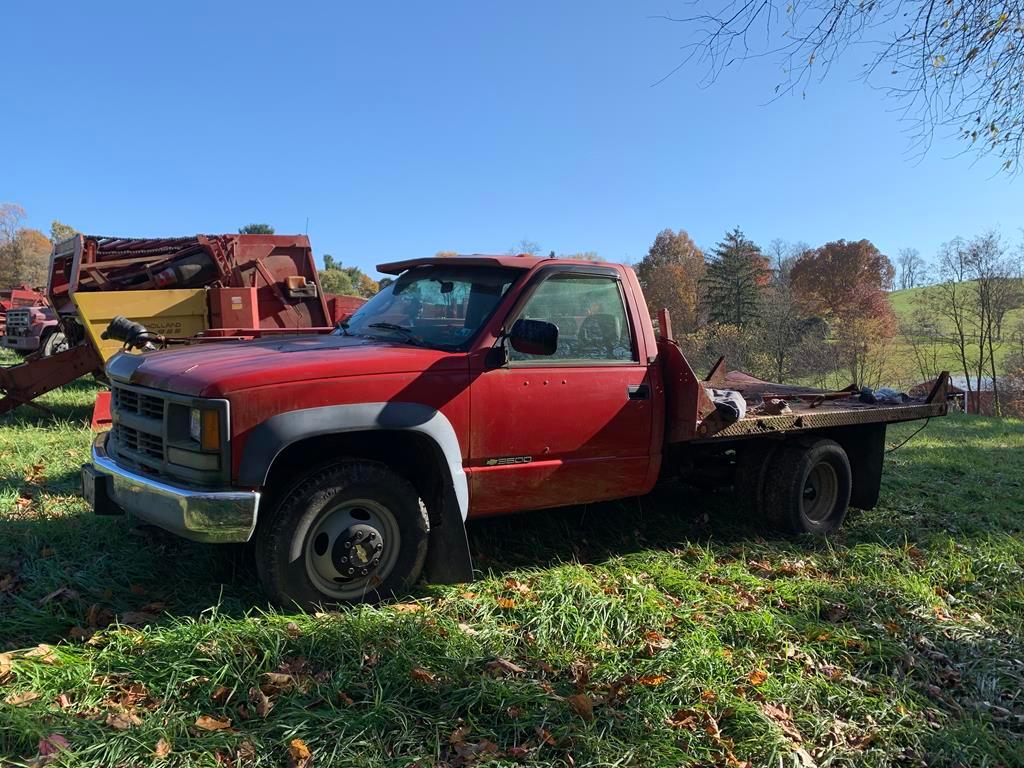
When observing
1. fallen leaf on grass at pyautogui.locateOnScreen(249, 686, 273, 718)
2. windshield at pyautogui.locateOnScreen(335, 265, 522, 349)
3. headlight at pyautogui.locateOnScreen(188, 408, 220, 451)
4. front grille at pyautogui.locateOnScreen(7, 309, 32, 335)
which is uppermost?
front grille at pyautogui.locateOnScreen(7, 309, 32, 335)

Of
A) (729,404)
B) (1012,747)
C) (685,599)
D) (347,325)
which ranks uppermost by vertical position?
(347,325)

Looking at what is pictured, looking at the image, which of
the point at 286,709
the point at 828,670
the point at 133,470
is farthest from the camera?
the point at 133,470

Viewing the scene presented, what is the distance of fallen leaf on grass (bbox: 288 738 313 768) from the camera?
8.05 ft

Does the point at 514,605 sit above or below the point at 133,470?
below

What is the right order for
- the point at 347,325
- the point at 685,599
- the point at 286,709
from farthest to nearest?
the point at 347,325 → the point at 685,599 → the point at 286,709

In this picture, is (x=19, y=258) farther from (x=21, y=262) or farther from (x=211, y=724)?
(x=211, y=724)

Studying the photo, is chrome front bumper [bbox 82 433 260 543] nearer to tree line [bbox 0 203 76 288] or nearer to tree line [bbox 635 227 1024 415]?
tree line [bbox 635 227 1024 415]

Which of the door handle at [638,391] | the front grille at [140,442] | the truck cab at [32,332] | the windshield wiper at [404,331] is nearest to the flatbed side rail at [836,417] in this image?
the door handle at [638,391]

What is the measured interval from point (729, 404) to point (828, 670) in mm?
1724

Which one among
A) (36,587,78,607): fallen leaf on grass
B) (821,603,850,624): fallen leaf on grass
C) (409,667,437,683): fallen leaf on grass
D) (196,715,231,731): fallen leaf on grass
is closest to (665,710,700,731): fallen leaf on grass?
(409,667,437,683): fallen leaf on grass

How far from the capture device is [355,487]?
3459mm

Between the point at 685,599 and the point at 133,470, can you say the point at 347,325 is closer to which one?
the point at 133,470

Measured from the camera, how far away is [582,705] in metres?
2.84

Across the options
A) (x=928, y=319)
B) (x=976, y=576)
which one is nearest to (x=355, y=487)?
(x=976, y=576)
